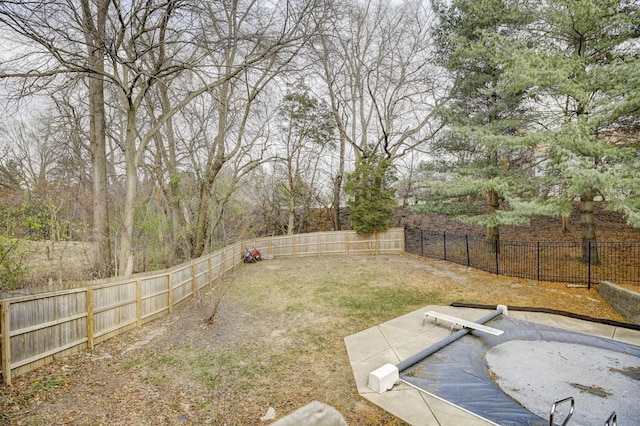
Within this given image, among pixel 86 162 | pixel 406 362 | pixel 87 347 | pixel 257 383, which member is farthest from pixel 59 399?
pixel 86 162

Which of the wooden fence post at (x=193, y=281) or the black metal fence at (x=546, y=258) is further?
the black metal fence at (x=546, y=258)

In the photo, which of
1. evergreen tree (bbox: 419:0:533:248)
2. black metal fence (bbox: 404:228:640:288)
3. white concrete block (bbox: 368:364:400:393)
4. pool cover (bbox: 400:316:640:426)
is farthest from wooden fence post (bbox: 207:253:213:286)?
black metal fence (bbox: 404:228:640:288)

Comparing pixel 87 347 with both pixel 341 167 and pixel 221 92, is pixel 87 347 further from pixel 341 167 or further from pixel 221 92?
pixel 341 167

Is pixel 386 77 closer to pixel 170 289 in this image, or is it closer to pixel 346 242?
pixel 346 242

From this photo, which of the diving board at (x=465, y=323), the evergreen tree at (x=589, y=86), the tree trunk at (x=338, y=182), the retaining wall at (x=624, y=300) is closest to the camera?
the diving board at (x=465, y=323)

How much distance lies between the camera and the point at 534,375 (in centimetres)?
414

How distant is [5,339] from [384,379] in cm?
484

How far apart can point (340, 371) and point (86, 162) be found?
579 inches

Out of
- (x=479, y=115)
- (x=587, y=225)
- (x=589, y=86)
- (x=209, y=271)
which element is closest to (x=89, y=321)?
(x=209, y=271)

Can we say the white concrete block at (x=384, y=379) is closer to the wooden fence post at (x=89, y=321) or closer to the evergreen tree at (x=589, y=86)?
the wooden fence post at (x=89, y=321)

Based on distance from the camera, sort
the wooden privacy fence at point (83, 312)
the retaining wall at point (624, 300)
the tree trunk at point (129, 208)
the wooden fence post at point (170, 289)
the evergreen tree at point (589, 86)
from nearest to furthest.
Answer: the wooden privacy fence at point (83, 312) → the retaining wall at point (624, 300) → the evergreen tree at point (589, 86) → the wooden fence post at point (170, 289) → the tree trunk at point (129, 208)

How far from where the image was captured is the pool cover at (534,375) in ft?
11.0

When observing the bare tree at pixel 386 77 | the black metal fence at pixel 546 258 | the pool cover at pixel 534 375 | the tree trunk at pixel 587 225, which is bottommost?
the pool cover at pixel 534 375

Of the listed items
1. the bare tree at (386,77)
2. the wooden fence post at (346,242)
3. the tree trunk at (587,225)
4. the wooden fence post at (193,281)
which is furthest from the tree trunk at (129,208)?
the tree trunk at (587,225)
